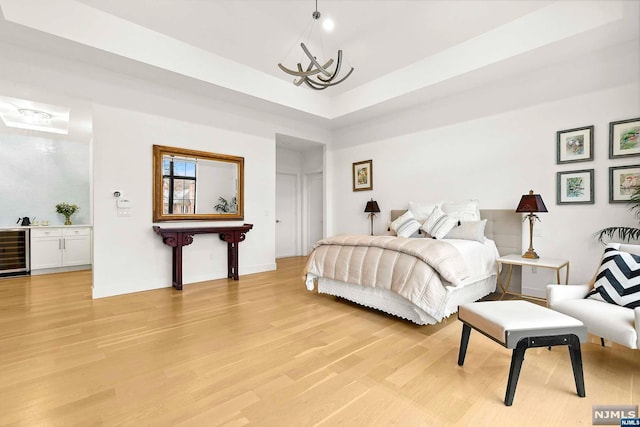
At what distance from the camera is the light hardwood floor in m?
1.53

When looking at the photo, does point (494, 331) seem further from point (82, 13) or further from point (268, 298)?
point (82, 13)

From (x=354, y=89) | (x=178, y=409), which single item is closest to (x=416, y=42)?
(x=354, y=89)

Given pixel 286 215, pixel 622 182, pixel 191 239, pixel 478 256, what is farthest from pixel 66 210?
pixel 622 182

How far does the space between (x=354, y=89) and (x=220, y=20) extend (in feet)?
8.31

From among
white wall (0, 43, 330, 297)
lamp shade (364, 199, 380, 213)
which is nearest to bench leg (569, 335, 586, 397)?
lamp shade (364, 199, 380, 213)

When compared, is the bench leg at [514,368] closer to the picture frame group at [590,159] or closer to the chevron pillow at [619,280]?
the chevron pillow at [619,280]

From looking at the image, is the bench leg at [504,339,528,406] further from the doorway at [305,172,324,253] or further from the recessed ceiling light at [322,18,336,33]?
the doorway at [305,172,324,253]

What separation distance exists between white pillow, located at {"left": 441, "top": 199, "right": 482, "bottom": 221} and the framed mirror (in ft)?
11.2

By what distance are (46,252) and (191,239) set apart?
3.19m

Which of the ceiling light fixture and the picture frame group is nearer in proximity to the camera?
the picture frame group

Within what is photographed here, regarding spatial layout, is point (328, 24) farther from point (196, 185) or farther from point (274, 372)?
point (274, 372)

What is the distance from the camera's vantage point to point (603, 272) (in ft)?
7.33

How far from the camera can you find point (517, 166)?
390cm

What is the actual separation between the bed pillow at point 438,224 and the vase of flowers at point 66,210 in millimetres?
6757
